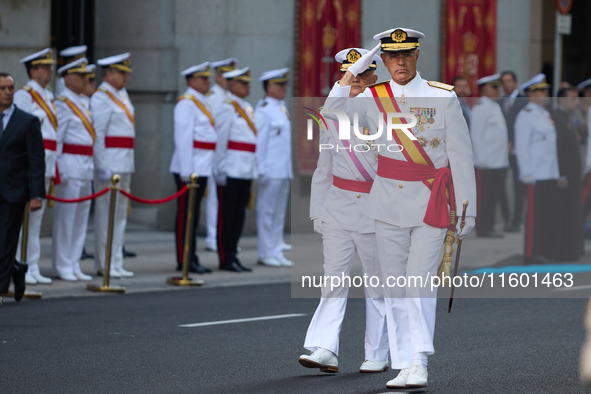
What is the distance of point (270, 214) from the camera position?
13344mm

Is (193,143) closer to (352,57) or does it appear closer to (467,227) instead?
(352,57)

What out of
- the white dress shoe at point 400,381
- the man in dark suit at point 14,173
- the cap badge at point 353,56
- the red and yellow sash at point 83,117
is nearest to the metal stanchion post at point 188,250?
the red and yellow sash at point 83,117

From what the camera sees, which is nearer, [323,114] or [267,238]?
[323,114]

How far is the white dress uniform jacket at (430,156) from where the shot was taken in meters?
6.40

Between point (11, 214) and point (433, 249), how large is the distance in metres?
4.71

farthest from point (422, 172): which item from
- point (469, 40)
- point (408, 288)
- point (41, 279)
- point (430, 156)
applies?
point (469, 40)

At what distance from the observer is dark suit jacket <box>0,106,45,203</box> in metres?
9.78

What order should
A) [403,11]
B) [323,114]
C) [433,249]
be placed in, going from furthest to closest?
1. [403,11]
2. [323,114]
3. [433,249]

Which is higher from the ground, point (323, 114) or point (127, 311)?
point (323, 114)

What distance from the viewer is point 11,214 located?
9836mm

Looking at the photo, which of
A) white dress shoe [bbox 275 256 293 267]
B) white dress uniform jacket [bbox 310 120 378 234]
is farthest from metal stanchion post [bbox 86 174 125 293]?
white dress uniform jacket [bbox 310 120 378 234]

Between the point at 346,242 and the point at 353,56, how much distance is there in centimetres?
115

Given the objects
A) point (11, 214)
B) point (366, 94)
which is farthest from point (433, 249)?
point (11, 214)

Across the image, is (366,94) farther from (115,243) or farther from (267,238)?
(267,238)
